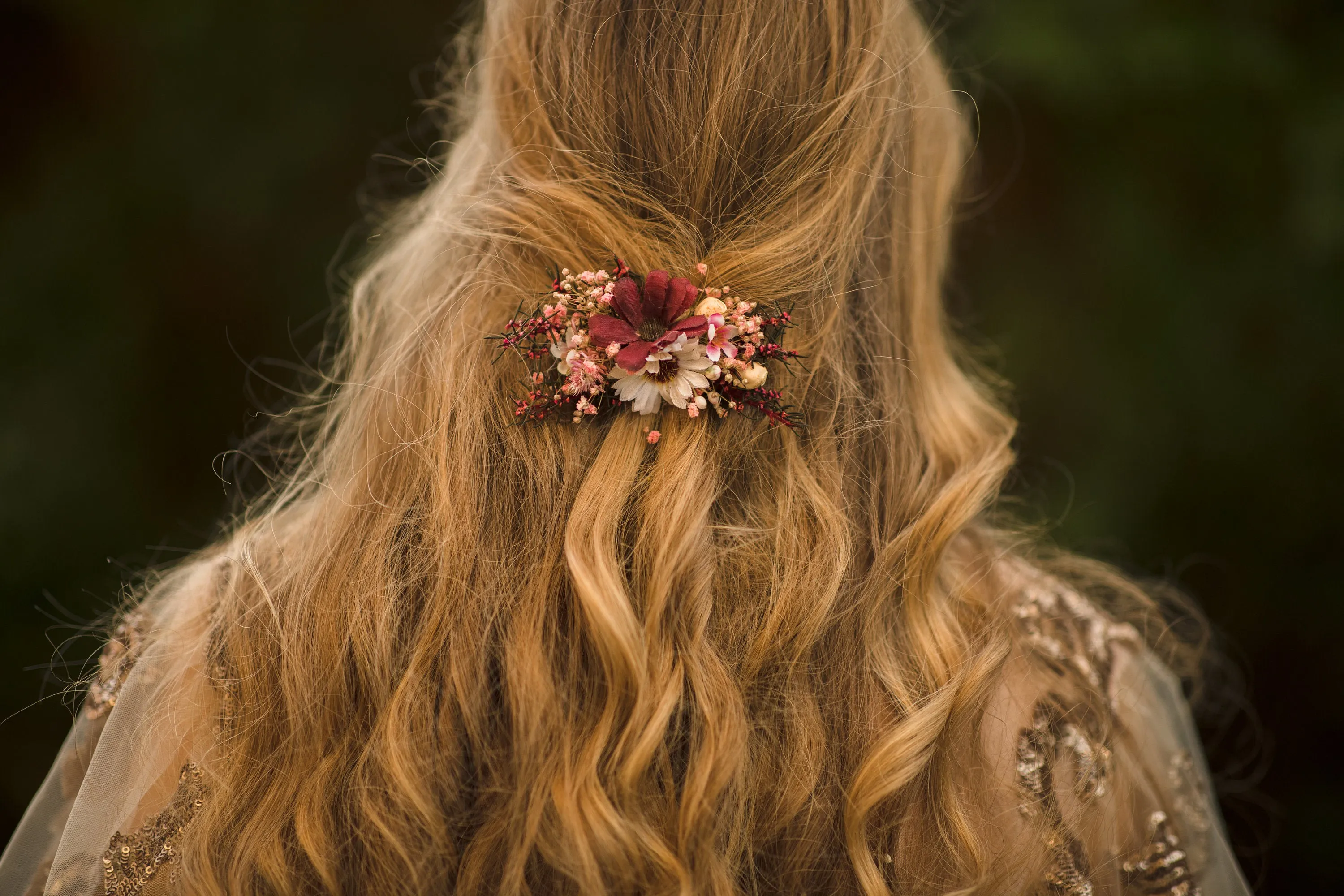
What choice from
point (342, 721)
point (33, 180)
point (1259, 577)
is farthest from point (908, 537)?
point (33, 180)

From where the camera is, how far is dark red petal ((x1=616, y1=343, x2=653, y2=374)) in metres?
0.70

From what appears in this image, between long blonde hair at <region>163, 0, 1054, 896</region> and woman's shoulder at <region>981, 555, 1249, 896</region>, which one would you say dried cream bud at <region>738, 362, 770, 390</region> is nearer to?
long blonde hair at <region>163, 0, 1054, 896</region>

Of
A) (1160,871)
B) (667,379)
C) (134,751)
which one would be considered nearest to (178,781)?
(134,751)

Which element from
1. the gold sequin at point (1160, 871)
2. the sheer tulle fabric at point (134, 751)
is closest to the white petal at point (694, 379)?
the sheer tulle fabric at point (134, 751)

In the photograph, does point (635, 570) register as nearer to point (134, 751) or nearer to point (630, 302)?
point (630, 302)

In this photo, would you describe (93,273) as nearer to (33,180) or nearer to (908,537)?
(33,180)

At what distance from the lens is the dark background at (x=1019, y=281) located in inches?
57.2

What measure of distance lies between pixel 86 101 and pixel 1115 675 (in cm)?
173

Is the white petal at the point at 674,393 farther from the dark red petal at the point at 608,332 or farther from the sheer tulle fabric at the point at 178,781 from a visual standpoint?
the sheer tulle fabric at the point at 178,781

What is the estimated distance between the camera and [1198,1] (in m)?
1.46

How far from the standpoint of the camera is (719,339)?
0.71 m

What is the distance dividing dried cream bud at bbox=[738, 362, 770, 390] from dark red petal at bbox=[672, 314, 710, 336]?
5 centimetres

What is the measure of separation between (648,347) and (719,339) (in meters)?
0.06

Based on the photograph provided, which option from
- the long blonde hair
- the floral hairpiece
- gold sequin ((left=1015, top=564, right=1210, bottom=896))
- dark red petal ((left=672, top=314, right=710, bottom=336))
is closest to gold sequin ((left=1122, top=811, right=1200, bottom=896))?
gold sequin ((left=1015, top=564, right=1210, bottom=896))
